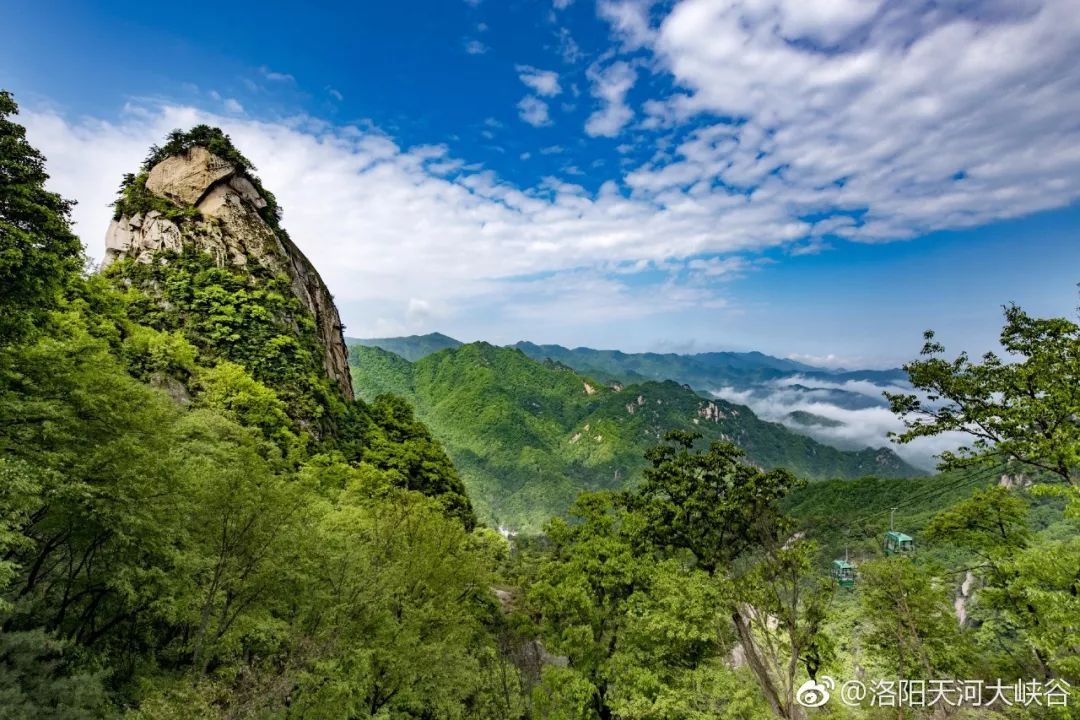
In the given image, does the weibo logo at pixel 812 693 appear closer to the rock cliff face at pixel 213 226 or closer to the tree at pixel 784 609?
the tree at pixel 784 609

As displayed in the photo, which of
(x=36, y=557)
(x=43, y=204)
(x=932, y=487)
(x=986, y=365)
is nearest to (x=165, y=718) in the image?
(x=36, y=557)

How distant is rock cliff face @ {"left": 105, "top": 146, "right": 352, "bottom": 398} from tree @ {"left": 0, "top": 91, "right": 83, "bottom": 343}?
3706cm

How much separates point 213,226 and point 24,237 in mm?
42226

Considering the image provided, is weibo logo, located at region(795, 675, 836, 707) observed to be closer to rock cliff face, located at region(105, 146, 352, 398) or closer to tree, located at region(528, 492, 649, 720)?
tree, located at region(528, 492, 649, 720)

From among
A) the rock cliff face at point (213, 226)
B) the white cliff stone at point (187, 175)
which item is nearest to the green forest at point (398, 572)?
the rock cliff face at point (213, 226)

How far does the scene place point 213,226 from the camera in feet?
159

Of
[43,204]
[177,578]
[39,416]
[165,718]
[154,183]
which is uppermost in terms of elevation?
[154,183]

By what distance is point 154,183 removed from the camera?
50.0 metres

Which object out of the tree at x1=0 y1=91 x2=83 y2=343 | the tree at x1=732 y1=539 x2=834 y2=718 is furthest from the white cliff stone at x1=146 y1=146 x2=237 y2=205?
the tree at x1=732 y1=539 x2=834 y2=718

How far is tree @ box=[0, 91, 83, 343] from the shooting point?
481 inches

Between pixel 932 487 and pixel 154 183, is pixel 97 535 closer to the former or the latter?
pixel 154 183

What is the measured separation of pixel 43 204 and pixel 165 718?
45.8 ft

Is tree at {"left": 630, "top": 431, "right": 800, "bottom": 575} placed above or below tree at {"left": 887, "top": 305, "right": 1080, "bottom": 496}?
below

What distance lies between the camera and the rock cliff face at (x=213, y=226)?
46.1m
